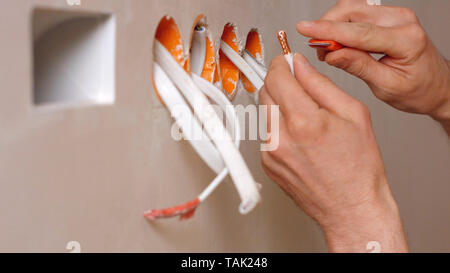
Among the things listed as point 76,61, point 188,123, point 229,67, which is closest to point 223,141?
point 188,123

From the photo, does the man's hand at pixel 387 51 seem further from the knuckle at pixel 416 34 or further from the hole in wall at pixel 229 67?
the hole in wall at pixel 229 67

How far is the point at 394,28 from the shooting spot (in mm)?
595

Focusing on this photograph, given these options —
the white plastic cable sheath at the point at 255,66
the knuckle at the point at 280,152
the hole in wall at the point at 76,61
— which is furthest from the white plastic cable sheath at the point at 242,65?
the hole in wall at the point at 76,61

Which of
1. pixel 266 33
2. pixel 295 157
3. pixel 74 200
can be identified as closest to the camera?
pixel 74 200

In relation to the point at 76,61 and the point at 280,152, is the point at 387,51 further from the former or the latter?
the point at 76,61

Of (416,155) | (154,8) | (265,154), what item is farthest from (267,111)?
(416,155)

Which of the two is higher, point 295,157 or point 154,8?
point 154,8

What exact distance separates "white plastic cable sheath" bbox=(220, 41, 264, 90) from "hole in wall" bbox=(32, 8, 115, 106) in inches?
10.0

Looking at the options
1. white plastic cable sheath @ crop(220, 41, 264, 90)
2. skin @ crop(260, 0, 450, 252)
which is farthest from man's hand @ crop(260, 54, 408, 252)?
white plastic cable sheath @ crop(220, 41, 264, 90)

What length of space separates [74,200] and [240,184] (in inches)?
5.9

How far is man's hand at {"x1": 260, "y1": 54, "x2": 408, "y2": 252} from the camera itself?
490 mm

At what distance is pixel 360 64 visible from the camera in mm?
591

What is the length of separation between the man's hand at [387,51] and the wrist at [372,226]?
17cm

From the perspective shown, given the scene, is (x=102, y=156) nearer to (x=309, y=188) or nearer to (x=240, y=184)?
(x=240, y=184)
